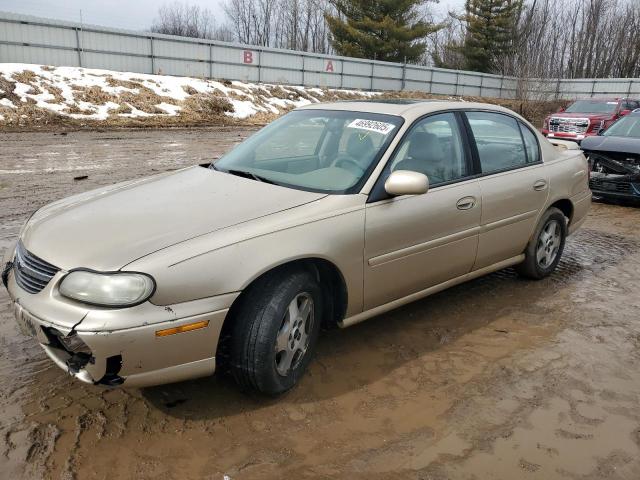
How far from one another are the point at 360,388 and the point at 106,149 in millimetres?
10906

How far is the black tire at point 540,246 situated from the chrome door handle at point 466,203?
1053mm

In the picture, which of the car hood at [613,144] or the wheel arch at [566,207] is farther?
the car hood at [613,144]

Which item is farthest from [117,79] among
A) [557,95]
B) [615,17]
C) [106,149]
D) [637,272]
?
[615,17]

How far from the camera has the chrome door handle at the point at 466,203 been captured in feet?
12.2

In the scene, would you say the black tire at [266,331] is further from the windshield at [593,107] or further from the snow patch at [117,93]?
the windshield at [593,107]

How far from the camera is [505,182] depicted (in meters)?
4.13

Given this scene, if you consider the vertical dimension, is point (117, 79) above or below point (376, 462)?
above

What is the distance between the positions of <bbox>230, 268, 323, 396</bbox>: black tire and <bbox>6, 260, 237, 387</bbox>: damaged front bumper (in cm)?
14

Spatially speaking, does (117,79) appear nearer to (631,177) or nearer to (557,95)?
(631,177)

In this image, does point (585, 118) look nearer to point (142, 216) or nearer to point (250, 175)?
point (250, 175)

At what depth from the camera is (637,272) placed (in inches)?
207

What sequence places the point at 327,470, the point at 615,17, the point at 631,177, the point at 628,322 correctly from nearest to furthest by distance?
the point at 327,470, the point at 628,322, the point at 631,177, the point at 615,17

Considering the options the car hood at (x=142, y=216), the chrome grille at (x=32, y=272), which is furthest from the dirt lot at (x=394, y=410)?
the car hood at (x=142, y=216)

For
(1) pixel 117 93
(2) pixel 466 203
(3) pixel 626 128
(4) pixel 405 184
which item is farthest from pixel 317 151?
(1) pixel 117 93
